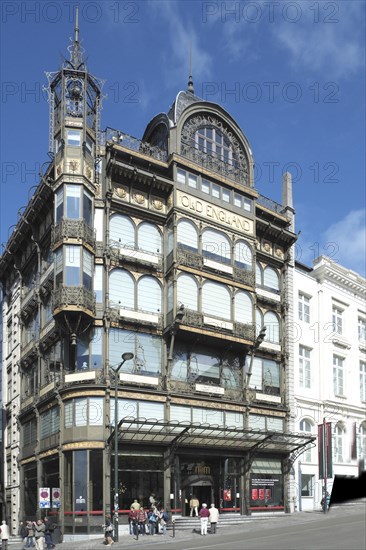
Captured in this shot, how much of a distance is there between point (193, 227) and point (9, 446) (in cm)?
2471

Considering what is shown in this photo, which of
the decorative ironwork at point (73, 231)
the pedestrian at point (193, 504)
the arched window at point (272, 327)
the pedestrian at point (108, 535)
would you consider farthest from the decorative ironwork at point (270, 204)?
the pedestrian at point (108, 535)

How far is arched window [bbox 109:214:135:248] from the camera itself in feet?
137

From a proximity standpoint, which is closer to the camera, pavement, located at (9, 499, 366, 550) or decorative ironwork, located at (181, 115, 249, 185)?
pavement, located at (9, 499, 366, 550)

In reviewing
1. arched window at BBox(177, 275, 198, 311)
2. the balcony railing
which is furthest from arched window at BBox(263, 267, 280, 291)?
arched window at BBox(177, 275, 198, 311)

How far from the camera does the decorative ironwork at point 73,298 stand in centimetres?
3841

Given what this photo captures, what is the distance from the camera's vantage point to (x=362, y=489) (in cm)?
329

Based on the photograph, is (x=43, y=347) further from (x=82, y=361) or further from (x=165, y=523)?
(x=165, y=523)

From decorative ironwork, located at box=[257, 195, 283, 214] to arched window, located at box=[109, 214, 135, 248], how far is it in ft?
39.5

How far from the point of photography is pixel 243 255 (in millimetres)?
46938

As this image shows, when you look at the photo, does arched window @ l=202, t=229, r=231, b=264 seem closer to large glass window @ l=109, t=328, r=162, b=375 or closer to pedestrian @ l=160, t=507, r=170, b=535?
large glass window @ l=109, t=328, r=162, b=375

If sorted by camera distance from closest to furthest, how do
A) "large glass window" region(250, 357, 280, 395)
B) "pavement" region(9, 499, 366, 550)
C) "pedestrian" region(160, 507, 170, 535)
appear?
"pavement" region(9, 499, 366, 550) → "pedestrian" region(160, 507, 170, 535) → "large glass window" region(250, 357, 280, 395)

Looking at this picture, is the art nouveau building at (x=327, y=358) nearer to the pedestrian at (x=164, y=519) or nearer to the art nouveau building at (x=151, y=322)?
the art nouveau building at (x=151, y=322)

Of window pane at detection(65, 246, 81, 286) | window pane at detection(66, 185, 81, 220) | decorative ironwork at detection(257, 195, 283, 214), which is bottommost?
window pane at detection(65, 246, 81, 286)

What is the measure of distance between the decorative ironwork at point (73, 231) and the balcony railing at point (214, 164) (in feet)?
30.1
